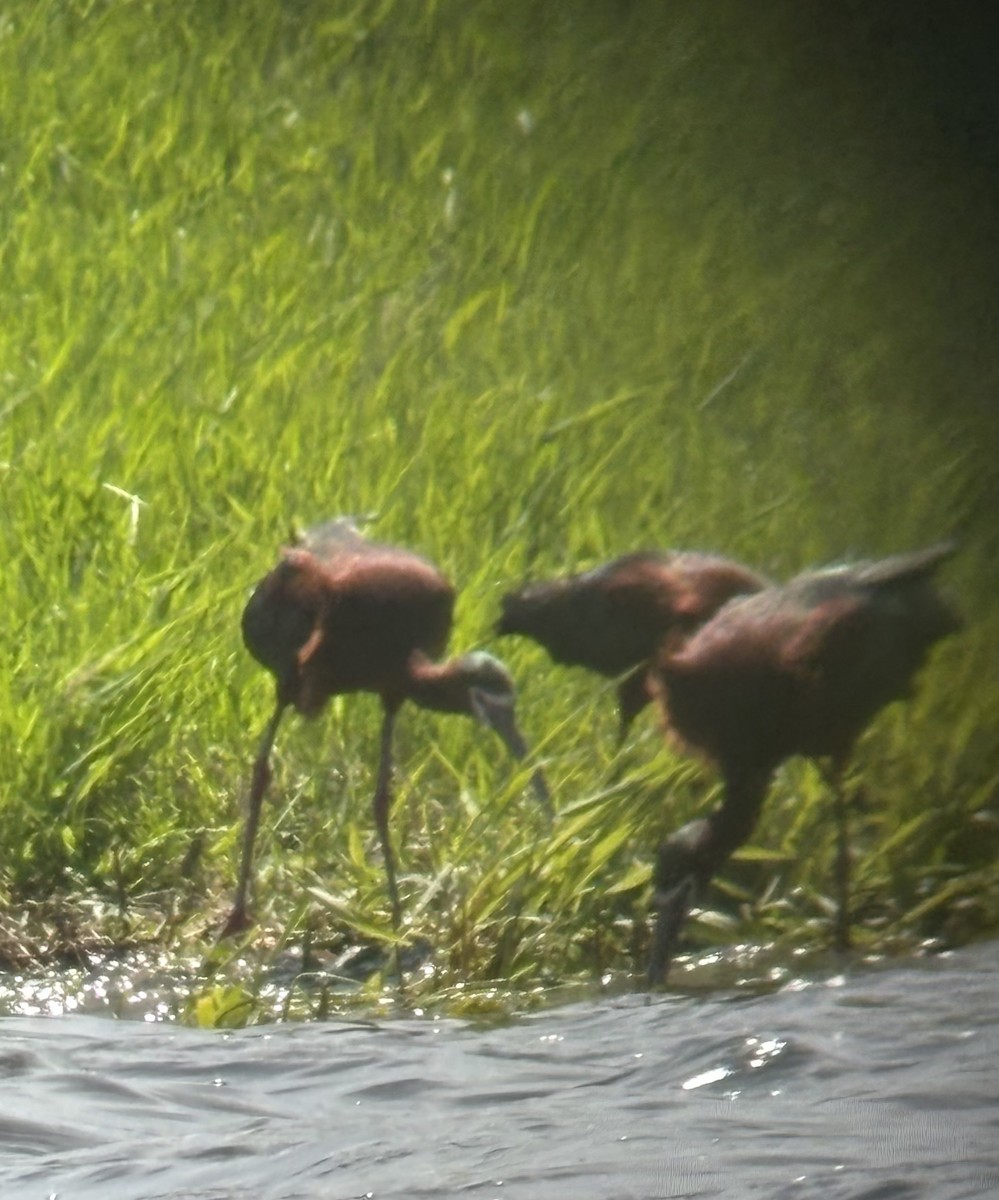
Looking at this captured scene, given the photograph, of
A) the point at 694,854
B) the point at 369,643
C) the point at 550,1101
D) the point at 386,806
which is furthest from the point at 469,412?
the point at 550,1101

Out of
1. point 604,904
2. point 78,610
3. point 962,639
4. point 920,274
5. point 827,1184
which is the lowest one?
point 827,1184

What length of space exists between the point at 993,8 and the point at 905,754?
0.78 meters

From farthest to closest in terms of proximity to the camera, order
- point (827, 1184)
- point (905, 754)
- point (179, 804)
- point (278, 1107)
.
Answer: point (179, 804), point (905, 754), point (278, 1107), point (827, 1184)

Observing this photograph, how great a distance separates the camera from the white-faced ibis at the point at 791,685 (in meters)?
2.82

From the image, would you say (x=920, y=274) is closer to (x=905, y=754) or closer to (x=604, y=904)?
(x=905, y=754)

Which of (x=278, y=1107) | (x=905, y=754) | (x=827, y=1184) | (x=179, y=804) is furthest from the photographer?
(x=179, y=804)

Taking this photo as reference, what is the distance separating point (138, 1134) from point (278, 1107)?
14 centimetres

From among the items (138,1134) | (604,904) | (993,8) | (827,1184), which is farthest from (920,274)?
(138,1134)

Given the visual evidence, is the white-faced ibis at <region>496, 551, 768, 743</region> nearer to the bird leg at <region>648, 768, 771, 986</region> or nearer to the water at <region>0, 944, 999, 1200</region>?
the bird leg at <region>648, 768, 771, 986</region>

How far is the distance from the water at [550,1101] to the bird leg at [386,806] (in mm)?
161

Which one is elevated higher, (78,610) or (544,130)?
(544,130)

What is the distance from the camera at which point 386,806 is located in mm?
2926

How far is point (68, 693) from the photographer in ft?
10.1

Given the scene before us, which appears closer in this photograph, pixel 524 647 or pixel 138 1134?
pixel 138 1134
